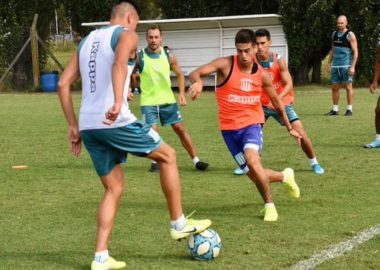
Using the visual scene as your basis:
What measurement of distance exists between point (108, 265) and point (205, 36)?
22.3 m

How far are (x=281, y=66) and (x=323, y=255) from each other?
404 cm

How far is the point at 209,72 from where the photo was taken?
6812mm

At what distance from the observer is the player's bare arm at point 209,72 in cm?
626

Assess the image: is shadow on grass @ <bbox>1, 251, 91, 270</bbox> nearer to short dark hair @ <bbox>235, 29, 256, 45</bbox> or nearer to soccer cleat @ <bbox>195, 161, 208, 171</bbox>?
short dark hair @ <bbox>235, 29, 256, 45</bbox>

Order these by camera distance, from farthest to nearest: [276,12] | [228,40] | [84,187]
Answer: [276,12], [228,40], [84,187]

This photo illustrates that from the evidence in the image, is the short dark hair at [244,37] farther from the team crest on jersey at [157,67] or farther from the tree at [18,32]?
the tree at [18,32]

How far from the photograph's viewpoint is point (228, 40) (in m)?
26.8

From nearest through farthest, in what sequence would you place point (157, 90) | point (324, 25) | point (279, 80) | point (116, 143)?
point (116, 143)
point (279, 80)
point (157, 90)
point (324, 25)

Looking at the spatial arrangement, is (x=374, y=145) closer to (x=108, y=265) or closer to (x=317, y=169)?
(x=317, y=169)

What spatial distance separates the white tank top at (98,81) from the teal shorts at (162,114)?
4624mm

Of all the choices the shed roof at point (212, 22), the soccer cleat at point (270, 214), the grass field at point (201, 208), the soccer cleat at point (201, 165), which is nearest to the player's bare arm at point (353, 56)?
the grass field at point (201, 208)

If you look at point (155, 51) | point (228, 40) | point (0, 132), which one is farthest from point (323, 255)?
point (228, 40)

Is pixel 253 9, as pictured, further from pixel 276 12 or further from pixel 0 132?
pixel 0 132

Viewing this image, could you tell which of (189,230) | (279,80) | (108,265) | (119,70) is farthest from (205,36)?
(119,70)
